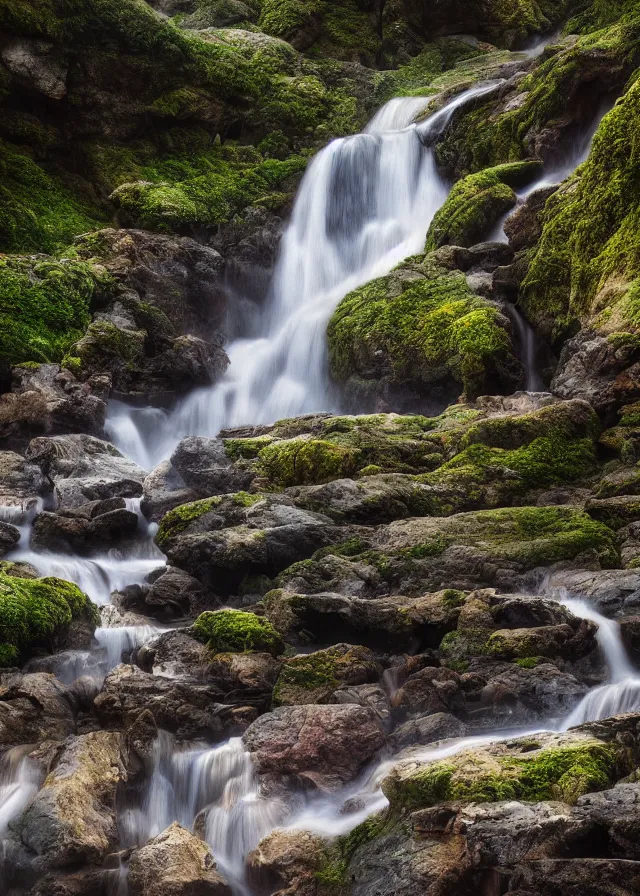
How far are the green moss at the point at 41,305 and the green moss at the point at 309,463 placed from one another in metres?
5.78

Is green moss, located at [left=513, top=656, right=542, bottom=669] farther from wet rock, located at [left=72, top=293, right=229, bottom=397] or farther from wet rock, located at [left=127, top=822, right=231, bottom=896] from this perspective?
wet rock, located at [left=72, top=293, right=229, bottom=397]

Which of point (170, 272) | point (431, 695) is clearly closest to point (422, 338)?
point (170, 272)

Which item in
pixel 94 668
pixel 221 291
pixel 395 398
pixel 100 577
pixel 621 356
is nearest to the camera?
pixel 94 668

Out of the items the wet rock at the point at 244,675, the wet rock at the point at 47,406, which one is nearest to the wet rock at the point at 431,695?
the wet rock at the point at 244,675

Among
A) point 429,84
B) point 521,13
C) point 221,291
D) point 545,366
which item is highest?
point 521,13

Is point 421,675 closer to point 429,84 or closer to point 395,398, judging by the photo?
point 395,398

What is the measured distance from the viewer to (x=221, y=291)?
18.5 metres

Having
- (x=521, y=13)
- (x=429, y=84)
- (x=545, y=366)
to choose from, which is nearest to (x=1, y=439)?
(x=545, y=366)

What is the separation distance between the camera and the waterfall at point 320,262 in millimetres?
15383

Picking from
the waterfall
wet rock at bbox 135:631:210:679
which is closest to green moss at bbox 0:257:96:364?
the waterfall

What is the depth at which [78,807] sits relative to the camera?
5473 mm

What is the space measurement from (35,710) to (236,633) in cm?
175

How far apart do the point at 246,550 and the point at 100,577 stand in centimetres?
186

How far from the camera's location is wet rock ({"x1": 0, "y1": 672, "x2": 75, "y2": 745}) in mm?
6297
